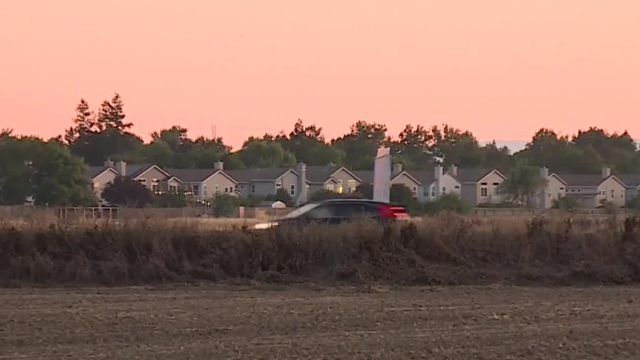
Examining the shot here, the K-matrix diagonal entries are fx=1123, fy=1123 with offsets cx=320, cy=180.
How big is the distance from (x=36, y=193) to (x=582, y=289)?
5481cm

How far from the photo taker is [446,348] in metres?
14.3

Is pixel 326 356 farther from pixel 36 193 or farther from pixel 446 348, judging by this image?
pixel 36 193

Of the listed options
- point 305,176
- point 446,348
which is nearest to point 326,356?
point 446,348

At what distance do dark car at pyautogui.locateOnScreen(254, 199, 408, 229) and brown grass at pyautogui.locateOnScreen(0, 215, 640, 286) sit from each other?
1.76 m

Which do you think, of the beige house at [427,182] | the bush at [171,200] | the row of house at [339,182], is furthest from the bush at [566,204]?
the bush at [171,200]

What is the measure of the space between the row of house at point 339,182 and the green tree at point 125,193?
37.2 ft

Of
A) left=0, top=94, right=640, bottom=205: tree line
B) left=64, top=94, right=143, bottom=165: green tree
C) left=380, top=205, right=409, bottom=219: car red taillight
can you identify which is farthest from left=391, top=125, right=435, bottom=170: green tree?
left=380, top=205, right=409, bottom=219: car red taillight

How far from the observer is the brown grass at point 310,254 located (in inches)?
953

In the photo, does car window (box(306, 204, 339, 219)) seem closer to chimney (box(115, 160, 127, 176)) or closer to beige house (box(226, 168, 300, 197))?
chimney (box(115, 160, 127, 176))

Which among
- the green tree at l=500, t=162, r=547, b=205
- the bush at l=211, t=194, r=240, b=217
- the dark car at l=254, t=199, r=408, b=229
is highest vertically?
the green tree at l=500, t=162, r=547, b=205

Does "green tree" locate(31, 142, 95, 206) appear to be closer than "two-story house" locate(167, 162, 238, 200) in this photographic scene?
Yes

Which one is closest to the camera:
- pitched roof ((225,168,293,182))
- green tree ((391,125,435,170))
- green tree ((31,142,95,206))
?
green tree ((31,142,95,206))

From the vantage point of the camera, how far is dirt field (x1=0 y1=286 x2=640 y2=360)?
14055 millimetres

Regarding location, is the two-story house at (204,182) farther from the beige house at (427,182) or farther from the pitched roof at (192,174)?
the beige house at (427,182)
